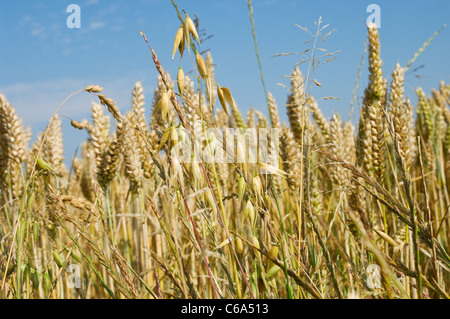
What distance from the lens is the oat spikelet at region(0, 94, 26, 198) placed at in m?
1.54

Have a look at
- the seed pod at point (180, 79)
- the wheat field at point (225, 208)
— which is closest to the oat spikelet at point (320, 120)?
the wheat field at point (225, 208)

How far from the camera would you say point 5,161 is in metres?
1.59

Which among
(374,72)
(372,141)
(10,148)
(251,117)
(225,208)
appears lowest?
(225,208)

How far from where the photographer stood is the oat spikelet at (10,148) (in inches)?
60.8

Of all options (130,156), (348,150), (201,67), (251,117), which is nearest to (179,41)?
(201,67)

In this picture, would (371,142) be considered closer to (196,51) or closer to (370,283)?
(370,283)

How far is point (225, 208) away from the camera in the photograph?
61.0 inches

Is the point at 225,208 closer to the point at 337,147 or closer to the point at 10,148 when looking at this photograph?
the point at 337,147

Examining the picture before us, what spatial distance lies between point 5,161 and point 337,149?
1195mm

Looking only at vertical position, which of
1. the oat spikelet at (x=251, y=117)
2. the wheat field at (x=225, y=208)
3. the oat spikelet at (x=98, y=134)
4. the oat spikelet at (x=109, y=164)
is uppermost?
the oat spikelet at (x=251, y=117)

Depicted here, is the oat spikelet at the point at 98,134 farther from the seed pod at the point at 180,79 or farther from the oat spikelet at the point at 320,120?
the seed pod at the point at 180,79

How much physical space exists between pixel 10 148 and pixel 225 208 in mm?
805

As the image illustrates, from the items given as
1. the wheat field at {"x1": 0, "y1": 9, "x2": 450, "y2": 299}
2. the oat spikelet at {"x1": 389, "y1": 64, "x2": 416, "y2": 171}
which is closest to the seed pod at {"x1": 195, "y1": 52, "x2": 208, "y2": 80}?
the wheat field at {"x1": 0, "y1": 9, "x2": 450, "y2": 299}
